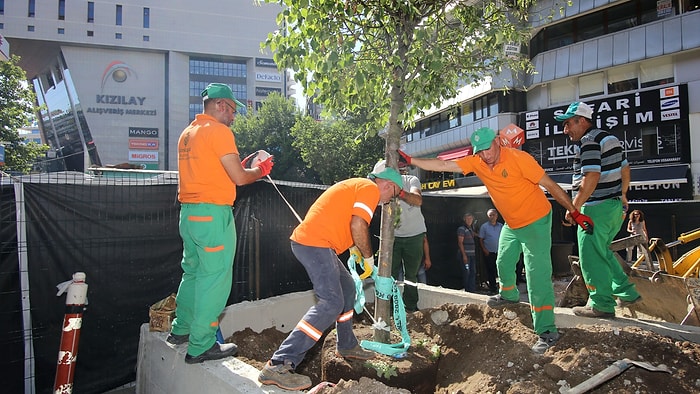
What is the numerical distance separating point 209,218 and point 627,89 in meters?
18.7

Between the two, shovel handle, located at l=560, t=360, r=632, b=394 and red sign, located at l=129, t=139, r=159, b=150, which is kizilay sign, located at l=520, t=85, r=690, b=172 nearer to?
shovel handle, located at l=560, t=360, r=632, b=394

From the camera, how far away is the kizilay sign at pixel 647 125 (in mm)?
15188

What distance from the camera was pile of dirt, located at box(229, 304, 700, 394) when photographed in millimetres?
2527

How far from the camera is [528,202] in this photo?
349 cm

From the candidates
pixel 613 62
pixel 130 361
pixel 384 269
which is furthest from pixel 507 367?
pixel 613 62

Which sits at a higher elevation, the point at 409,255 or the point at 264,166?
the point at 264,166

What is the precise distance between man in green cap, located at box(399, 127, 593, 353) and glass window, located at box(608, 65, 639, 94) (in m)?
16.7

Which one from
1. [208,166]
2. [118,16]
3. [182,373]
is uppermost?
[118,16]

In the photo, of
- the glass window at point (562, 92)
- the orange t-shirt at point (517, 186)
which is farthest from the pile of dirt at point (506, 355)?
the glass window at point (562, 92)

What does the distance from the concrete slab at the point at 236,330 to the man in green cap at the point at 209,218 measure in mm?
180

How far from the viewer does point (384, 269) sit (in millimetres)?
3389

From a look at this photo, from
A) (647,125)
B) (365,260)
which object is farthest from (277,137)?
(365,260)

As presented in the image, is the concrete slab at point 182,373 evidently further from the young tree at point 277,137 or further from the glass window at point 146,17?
the glass window at point 146,17

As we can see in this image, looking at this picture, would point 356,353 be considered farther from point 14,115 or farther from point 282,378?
point 14,115
